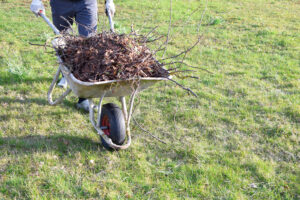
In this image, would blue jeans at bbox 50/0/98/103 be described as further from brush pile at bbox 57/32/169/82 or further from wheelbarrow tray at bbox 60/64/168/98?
wheelbarrow tray at bbox 60/64/168/98

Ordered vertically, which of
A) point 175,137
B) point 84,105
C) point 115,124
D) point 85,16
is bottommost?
point 175,137

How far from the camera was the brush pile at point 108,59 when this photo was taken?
7.54 ft

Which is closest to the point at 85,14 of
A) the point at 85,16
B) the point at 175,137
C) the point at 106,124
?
the point at 85,16

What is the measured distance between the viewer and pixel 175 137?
10.5 feet

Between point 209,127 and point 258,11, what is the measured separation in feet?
23.1

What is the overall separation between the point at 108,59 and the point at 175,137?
1322mm

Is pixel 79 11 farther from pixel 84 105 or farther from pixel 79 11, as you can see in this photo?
pixel 84 105

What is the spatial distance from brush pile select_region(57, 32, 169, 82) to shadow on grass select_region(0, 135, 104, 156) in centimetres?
88

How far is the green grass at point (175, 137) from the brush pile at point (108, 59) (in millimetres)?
477

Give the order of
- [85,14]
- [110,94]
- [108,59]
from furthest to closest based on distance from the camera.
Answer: [85,14], [110,94], [108,59]

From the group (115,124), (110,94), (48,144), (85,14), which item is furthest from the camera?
(85,14)

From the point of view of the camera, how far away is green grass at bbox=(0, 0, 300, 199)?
2.46 m

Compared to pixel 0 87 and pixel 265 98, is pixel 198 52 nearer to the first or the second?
pixel 265 98

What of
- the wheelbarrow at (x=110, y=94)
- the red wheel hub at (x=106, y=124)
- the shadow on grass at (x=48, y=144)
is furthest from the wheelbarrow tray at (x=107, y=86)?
the shadow on grass at (x=48, y=144)
